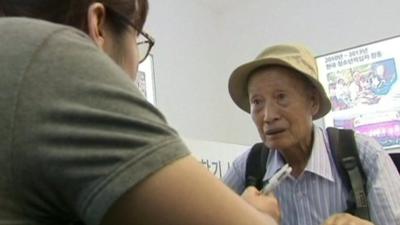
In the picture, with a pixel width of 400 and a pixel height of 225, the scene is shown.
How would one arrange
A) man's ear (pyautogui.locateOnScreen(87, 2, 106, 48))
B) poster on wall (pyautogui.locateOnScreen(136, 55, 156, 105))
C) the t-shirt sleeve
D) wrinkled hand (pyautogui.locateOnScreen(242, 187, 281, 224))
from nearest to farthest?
the t-shirt sleeve < man's ear (pyautogui.locateOnScreen(87, 2, 106, 48)) < wrinkled hand (pyautogui.locateOnScreen(242, 187, 281, 224)) < poster on wall (pyautogui.locateOnScreen(136, 55, 156, 105))

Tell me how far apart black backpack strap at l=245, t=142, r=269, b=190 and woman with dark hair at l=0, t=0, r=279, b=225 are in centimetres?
87

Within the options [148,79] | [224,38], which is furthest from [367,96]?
[148,79]

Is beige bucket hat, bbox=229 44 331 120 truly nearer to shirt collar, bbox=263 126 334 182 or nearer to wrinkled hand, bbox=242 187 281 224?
shirt collar, bbox=263 126 334 182

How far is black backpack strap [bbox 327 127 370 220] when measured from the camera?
45.0 inches

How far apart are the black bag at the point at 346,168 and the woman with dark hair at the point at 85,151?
0.78 meters

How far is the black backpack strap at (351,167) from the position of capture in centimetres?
114

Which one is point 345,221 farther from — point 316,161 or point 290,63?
point 290,63

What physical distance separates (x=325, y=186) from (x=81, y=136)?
951 mm

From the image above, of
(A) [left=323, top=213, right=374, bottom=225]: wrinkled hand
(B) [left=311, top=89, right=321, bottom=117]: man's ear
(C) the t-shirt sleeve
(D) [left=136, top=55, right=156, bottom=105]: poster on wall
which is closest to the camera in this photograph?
(C) the t-shirt sleeve

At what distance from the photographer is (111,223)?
40cm

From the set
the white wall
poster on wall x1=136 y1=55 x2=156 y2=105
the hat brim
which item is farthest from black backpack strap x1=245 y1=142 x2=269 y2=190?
the white wall

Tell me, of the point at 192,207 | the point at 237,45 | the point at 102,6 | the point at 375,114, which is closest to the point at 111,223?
the point at 192,207

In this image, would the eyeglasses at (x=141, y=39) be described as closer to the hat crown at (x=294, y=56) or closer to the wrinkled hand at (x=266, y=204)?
the wrinkled hand at (x=266, y=204)

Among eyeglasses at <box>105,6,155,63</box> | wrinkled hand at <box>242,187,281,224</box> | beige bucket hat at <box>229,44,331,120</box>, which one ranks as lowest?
wrinkled hand at <box>242,187,281,224</box>
